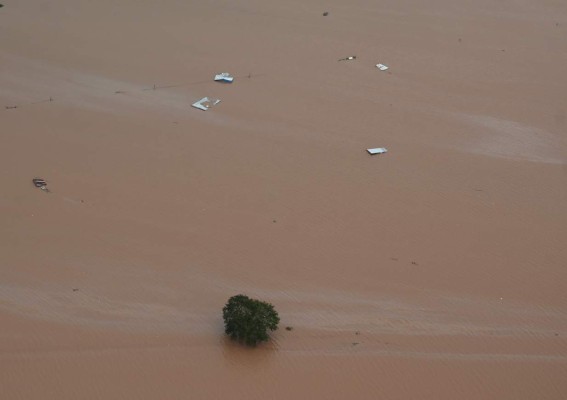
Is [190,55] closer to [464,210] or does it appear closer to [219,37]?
[219,37]

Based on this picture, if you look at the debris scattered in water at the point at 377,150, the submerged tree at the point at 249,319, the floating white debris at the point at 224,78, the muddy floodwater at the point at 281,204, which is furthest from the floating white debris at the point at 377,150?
the submerged tree at the point at 249,319

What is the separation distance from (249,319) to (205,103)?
5516mm

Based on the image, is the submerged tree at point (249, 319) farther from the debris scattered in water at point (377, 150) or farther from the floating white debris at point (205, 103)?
the floating white debris at point (205, 103)

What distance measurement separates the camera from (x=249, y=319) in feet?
25.0

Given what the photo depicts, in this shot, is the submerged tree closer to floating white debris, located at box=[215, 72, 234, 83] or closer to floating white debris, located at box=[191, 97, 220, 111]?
floating white debris, located at box=[191, 97, 220, 111]

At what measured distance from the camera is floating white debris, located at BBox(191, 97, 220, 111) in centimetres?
1209

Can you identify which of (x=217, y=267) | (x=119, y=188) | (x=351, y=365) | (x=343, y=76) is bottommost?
(x=351, y=365)

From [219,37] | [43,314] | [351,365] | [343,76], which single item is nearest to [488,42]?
[343,76]

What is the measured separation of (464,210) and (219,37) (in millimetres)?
6665

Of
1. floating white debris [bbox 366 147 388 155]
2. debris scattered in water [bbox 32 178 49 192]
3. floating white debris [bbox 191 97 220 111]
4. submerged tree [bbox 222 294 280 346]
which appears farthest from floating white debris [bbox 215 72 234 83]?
submerged tree [bbox 222 294 280 346]

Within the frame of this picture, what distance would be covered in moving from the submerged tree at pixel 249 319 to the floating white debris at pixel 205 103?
16.5ft

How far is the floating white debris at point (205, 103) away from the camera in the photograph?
12.1 meters

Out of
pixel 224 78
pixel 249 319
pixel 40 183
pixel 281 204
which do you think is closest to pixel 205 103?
pixel 224 78

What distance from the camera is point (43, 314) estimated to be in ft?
26.6
